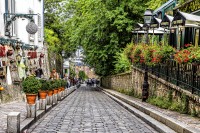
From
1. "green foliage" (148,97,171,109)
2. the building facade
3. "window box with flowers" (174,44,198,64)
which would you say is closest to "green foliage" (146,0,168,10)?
the building facade

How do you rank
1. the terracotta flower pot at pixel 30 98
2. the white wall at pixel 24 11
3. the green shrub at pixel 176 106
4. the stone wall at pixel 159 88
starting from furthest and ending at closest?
the white wall at pixel 24 11
the green shrub at pixel 176 106
the stone wall at pixel 159 88
the terracotta flower pot at pixel 30 98

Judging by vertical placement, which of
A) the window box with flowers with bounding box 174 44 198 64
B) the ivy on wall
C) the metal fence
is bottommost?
the metal fence

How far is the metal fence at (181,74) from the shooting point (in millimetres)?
11305

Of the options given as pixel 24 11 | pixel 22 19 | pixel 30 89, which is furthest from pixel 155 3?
pixel 30 89

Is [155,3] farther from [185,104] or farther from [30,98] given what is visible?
[30,98]

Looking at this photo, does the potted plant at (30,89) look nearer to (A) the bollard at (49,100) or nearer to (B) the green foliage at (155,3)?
(A) the bollard at (49,100)

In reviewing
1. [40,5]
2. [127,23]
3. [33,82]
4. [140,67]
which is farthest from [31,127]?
[127,23]

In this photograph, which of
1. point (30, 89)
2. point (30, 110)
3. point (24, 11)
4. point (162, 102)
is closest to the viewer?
point (30, 110)

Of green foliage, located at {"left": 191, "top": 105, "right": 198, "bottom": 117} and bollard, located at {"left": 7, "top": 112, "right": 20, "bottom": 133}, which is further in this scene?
green foliage, located at {"left": 191, "top": 105, "right": 198, "bottom": 117}

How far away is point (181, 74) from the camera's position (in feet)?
A: 42.4

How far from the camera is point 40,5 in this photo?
30766mm

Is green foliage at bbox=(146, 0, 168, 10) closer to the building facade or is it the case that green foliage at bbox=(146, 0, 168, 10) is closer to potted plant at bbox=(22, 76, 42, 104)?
the building facade

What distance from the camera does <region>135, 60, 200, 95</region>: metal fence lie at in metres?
11.3

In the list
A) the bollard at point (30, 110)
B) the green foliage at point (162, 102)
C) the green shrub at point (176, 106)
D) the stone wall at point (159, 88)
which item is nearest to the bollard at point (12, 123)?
the bollard at point (30, 110)
